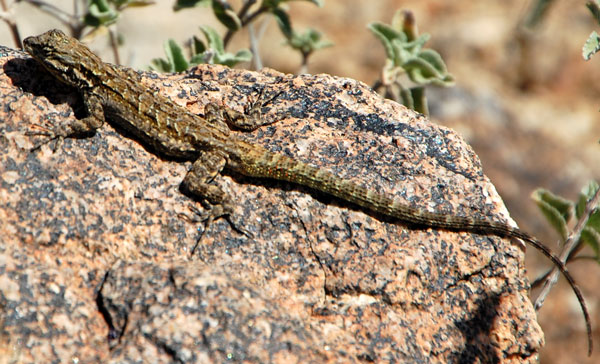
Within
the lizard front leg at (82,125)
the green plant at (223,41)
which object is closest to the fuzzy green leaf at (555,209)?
the green plant at (223,41)

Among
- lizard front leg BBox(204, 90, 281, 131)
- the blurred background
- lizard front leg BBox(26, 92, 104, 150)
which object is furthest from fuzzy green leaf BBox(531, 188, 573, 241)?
lizard front leg BBox(26, 92, 104, 150)

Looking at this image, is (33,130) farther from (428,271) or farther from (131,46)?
(131,46)

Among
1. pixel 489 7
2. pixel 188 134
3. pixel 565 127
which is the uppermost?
pixel 188 134

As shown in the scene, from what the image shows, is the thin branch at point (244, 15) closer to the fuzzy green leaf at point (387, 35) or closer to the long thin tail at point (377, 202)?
the fuzzy green leaf at point (387, 35)

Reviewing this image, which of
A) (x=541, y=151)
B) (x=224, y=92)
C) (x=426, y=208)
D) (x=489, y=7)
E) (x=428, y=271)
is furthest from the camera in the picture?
(x=489, y=7)

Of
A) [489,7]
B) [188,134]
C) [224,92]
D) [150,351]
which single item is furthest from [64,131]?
[489,7]
